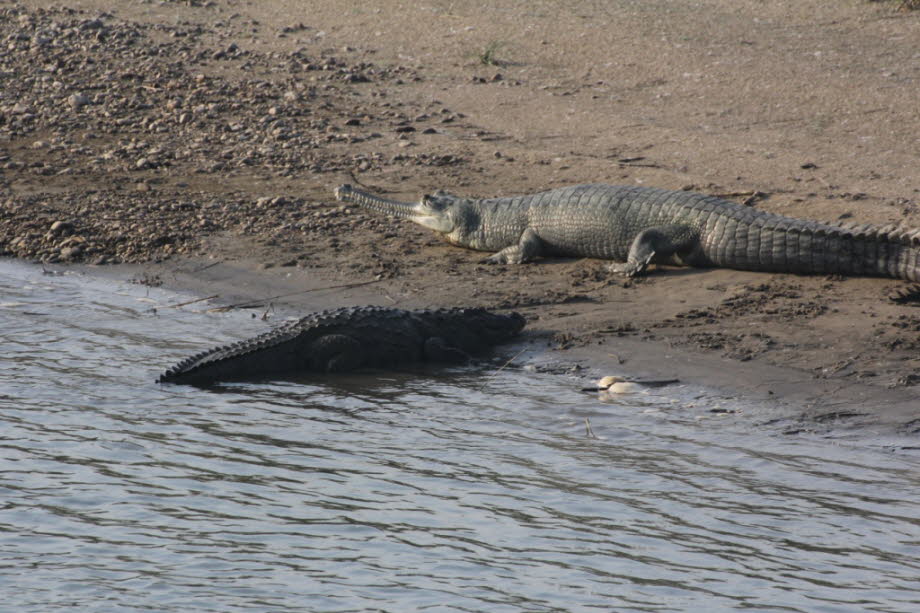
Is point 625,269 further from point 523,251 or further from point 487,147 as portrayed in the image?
point 487,147

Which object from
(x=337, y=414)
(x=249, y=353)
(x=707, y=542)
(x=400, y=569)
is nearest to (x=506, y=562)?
(x=400, y=569)

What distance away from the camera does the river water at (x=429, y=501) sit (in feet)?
14.6

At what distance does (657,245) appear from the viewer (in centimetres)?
814

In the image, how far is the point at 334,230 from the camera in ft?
30.4

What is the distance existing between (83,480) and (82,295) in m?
3.30

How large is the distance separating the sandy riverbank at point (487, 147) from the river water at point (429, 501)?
76 cm

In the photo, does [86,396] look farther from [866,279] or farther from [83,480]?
[866,279]

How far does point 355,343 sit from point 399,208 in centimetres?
252

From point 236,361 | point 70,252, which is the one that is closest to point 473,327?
point 236,361

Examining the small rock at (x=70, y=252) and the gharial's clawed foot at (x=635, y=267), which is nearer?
the gharial's clawed foot at (x=635, y=267)

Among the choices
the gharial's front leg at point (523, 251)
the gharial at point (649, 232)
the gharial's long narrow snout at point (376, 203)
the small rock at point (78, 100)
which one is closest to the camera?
the gharial at point (649, 232)

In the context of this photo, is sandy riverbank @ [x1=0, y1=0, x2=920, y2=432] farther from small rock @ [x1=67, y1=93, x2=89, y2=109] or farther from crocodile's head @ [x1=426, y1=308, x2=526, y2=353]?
crocodile's head @ [x1=426, y1=308, x2=526, y2=353]

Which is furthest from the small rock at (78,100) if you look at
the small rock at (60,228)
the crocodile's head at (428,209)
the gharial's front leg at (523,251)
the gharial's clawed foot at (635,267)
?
the gharial's clawed foot at (635,267)

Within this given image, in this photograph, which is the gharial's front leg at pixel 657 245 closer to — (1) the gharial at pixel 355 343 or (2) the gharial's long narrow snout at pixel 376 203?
(1) the gharial at pixel 355 343
